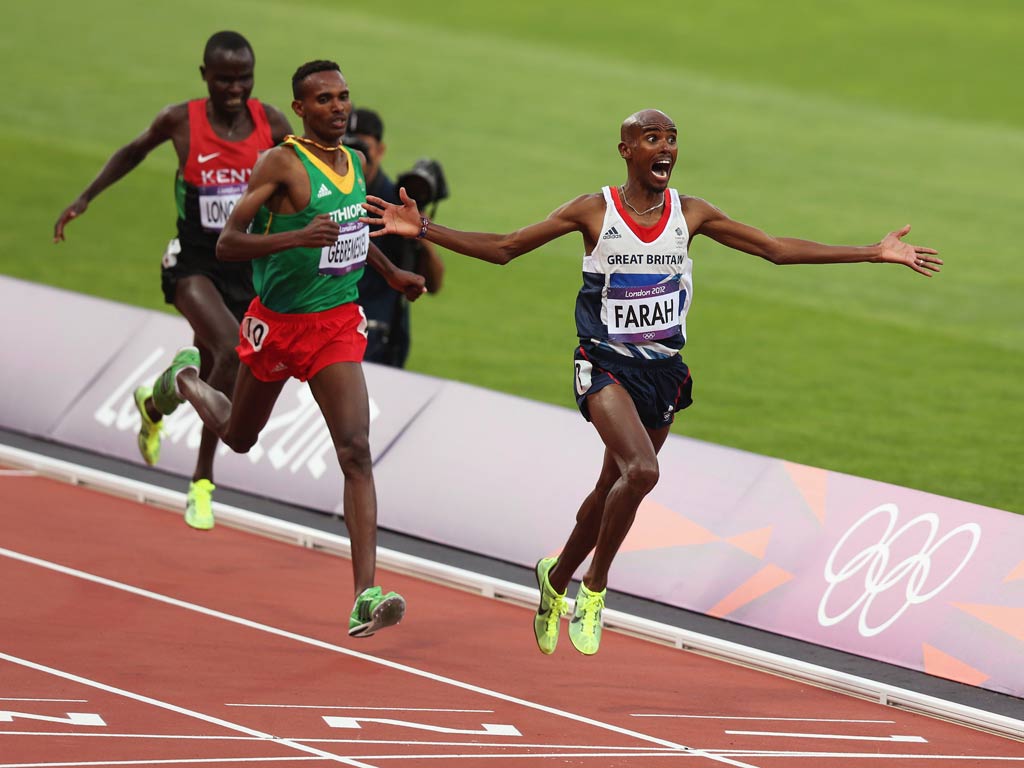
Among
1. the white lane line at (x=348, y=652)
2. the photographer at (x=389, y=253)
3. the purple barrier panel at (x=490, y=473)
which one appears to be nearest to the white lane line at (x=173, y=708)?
the white lane line at (x=348, y=652)

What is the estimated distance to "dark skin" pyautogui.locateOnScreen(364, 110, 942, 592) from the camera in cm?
788

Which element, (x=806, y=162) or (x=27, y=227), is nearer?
(x=27, y=227)

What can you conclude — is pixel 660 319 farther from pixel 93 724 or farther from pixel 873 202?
pixel 873 202

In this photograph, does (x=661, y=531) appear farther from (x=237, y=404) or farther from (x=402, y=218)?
(x=402, y=218)

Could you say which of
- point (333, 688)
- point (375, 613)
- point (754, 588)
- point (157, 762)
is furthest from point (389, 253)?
point (157, 762)

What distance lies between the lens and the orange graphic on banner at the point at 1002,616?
8.88 m

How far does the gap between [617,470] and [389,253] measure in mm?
4468

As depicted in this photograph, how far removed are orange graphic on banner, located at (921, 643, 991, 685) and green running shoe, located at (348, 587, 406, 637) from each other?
2800mm

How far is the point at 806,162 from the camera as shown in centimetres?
2464

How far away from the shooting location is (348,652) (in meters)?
8.95

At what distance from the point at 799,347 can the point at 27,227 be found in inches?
325

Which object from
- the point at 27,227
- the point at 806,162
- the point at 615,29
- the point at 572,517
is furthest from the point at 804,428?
the point at 615,29

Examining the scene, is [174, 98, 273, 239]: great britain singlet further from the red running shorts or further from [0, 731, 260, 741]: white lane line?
[0, 731, 260, 741]: white lane line

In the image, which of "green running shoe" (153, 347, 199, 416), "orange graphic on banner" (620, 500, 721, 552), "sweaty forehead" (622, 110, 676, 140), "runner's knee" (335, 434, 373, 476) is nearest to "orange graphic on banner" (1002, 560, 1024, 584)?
"orange graphic on banner" (620, 500, 721, 552)
